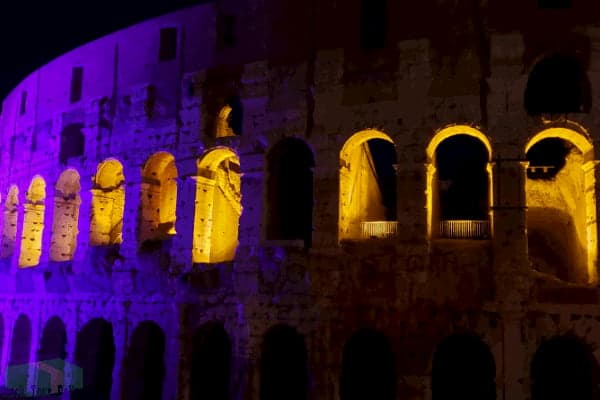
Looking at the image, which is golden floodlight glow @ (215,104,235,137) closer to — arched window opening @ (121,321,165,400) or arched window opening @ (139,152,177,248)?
arched window opening @ (139,152,177,248)

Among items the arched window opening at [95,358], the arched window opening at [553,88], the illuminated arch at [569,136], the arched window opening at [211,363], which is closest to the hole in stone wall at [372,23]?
the arched window opening at [553,88]

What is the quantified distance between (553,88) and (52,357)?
15221 millimetres

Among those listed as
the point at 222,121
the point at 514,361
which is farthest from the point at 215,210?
the point at 514,361

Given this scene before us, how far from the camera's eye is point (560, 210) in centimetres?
1485

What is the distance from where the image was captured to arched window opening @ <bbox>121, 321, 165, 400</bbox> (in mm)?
15414

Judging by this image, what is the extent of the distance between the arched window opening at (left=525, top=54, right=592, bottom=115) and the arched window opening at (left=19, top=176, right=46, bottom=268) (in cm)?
1449

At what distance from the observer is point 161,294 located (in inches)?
592

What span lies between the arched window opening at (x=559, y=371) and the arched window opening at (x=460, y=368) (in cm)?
100

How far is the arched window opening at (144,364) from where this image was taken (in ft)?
50.6

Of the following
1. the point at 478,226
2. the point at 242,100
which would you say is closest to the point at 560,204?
the point at 478,226

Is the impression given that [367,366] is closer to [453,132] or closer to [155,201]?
[453,132]

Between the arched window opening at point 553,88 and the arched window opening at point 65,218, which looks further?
the arched window opening at point 65,218

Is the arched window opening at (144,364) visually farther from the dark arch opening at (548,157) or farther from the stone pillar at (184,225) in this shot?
the dark arch opening at (548,157)

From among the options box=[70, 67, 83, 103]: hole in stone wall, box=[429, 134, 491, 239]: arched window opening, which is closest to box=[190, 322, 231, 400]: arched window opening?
box=[429, 134, 491, 239]: arched window opening
